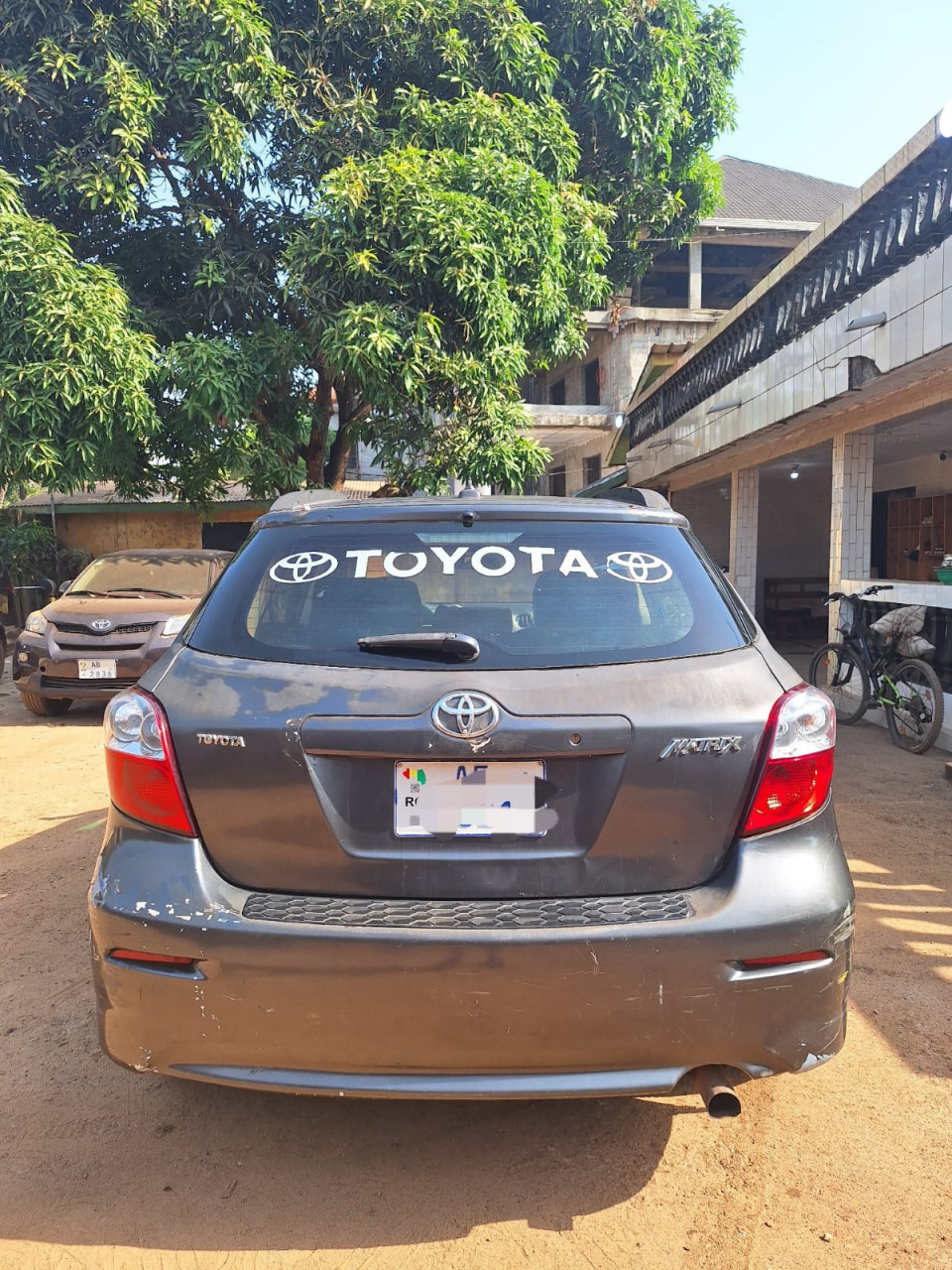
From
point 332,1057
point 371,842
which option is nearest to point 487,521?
point 371,842

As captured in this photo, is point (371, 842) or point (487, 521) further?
point (487, 521)

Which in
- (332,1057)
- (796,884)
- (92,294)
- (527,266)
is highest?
(527,266)

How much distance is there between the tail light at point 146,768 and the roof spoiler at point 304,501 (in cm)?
66

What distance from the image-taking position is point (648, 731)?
6.26 feet

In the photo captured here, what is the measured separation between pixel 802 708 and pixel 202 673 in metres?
1.37

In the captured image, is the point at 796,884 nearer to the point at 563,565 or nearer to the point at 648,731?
the point at 648,731

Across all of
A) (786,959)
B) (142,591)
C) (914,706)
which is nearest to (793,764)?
(786,959)

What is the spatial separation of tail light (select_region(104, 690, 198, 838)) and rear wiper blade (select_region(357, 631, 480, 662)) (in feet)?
1.63

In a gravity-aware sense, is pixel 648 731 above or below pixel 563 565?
below

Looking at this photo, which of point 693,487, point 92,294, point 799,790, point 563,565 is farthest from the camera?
point 693,487

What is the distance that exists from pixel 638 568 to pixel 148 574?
768cm

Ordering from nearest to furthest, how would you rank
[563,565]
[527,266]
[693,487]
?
[563,565] < [527,266] < [693,487]

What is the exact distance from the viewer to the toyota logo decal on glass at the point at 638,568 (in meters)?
2.23

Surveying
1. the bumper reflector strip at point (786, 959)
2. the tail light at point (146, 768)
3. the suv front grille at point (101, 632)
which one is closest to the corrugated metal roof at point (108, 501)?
the suv front grille at point (101, 632)
